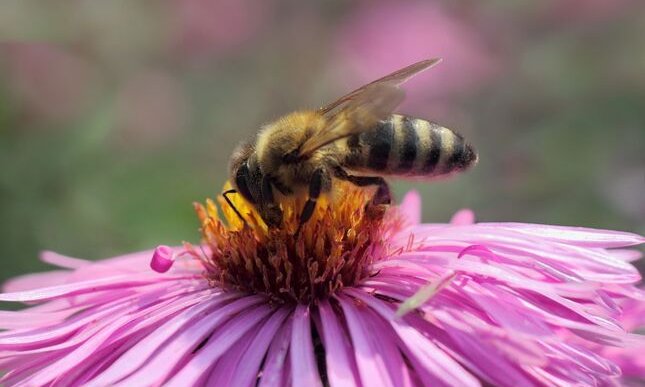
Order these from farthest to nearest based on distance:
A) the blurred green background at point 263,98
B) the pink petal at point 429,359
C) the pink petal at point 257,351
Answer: the blurred green background at point 263,98 → the pink petal at point 257,351 → the pink petal at point 429,359

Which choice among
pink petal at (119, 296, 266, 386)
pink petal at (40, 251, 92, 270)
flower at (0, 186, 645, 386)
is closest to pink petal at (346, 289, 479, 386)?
flower at (0, 186, 645, 386)

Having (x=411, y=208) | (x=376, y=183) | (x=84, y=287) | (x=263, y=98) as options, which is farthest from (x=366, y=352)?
(x=263, y=98)

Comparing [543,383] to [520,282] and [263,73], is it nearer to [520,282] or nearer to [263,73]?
[520,282]

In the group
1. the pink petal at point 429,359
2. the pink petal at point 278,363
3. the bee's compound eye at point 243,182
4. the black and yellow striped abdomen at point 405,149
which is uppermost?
the bee's compound eye at point 243,182

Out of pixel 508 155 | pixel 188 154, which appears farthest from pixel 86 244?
pixel 508 155

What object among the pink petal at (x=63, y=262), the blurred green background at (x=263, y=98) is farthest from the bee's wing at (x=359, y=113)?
the blurred green background at (x=263, y=98)

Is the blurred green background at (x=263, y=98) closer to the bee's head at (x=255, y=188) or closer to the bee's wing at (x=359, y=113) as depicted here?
the bee's head at (x=255, y=188)

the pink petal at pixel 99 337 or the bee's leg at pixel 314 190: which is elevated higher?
the bee's leg at pixel 314 190
